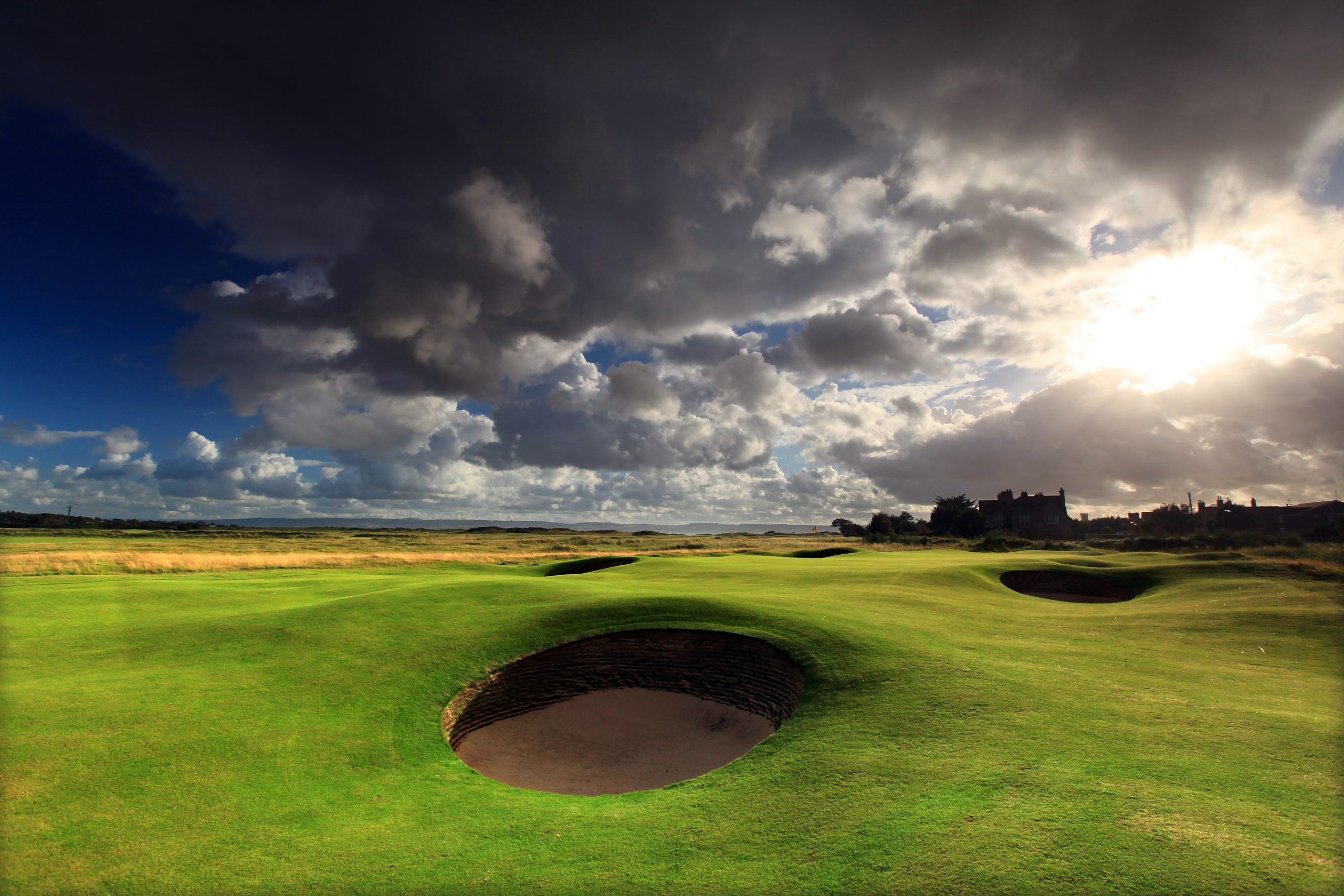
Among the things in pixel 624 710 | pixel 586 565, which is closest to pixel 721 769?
pixel 624 710

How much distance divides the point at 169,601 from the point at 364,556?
24338 millimetres

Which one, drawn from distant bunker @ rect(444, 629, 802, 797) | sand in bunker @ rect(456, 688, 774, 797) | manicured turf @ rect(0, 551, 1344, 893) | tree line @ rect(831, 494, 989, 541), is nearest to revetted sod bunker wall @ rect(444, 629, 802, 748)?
distant bunker @ rect(444, 629, 802, 797)

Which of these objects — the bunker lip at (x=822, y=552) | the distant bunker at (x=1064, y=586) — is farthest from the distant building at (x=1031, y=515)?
the distant bunker at (x=1064, y=586)

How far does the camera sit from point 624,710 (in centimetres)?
1447

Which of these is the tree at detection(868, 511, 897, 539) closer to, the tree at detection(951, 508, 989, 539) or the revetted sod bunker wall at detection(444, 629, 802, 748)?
the tree at detection(951, 508, 989, 539)

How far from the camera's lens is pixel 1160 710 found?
9.69 m

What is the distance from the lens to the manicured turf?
5867mm

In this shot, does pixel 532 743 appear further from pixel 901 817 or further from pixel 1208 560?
pixel 1208 560

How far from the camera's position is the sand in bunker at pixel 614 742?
11.4m

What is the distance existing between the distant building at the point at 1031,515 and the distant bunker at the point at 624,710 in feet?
304

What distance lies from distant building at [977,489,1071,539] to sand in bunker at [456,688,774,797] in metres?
93.7

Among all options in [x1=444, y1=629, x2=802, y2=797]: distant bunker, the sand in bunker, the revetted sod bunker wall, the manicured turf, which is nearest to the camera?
the manicured turf

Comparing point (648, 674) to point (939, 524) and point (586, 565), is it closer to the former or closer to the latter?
point (586, 565)

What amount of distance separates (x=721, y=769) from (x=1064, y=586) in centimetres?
2994
